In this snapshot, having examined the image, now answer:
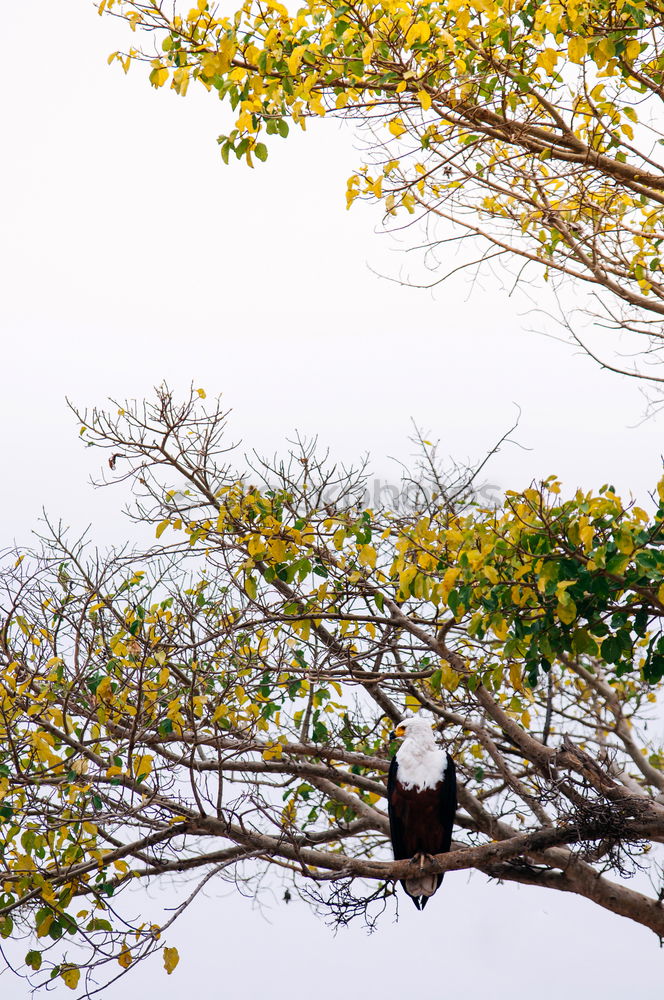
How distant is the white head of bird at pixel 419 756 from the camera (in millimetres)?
5641

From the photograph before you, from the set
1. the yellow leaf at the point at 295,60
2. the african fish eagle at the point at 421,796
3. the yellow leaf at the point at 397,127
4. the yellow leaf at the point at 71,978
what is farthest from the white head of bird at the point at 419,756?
the yellow leaf at the point at 295,60

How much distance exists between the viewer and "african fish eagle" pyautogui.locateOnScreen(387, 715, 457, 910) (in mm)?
5625

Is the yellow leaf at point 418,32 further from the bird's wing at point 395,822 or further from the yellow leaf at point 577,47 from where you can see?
the bird's wing at point 395,822

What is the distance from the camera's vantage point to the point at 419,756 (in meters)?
5.66

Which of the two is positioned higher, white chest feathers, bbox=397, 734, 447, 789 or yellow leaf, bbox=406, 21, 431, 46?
yellow leaf, bbox=406, 21, 431, 46

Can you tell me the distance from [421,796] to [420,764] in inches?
7.3

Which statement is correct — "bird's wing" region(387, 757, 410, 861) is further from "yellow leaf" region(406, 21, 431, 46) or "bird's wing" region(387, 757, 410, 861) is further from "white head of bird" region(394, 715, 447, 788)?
"yellow leaf" region(406, 21, 431, 46)

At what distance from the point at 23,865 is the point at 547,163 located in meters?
5.14

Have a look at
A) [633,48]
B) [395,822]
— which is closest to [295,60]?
[633,48]

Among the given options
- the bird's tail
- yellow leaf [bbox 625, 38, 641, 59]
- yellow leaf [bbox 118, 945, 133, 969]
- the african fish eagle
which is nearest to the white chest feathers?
the african fish eagle

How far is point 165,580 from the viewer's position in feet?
19.5

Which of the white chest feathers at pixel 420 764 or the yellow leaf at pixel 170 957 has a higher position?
the white chest feathers at pixel 420 764

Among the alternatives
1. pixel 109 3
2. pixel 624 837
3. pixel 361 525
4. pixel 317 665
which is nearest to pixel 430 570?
pixel 361 525

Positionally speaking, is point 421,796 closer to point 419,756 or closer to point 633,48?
point 419,756
